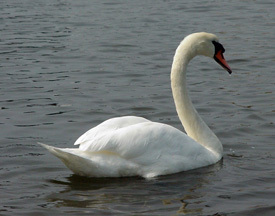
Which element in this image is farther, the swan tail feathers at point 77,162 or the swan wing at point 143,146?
the swan wing at point 143,146

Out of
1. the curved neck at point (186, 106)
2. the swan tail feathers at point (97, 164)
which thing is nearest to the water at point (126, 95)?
the swan tail feathers at point (97, 164)

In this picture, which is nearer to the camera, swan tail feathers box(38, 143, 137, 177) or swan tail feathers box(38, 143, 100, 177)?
swan tail feathers box(38, 143, 100, 177)

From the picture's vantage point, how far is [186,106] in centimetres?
851

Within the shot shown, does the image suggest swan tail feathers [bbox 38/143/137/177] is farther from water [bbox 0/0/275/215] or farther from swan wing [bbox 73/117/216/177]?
water [bbox 0/0/275/215]

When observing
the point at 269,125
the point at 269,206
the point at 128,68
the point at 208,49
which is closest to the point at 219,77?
the point at 128,68

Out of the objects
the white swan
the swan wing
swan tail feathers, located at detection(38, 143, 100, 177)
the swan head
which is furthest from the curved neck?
swan tail feathers, located at detection(38, 143, 100, 177)

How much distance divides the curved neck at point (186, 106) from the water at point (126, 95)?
31 centimetres

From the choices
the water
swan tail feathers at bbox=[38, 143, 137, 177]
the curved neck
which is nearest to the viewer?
the water

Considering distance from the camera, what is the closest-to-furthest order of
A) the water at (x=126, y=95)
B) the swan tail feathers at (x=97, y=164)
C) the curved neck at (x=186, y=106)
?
the water at (x=126, y=95) → the swan tail feathers at (x=97, y=164) → the curved neck at (x=186, y=106)

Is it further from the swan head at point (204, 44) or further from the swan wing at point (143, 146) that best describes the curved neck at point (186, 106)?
the swan wing at point (143, 146)

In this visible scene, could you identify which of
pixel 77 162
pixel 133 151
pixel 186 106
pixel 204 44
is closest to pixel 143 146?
pixel 133 151

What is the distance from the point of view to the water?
713cm

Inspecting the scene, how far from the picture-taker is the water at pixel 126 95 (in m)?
7.13

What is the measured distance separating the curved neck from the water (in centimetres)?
31
